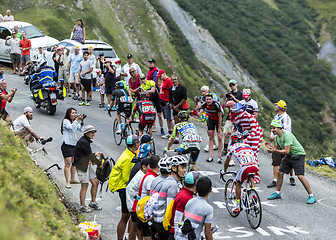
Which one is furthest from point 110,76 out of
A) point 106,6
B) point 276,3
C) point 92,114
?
point 276,3

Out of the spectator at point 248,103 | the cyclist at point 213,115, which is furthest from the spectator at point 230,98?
the spectator at point 248,103

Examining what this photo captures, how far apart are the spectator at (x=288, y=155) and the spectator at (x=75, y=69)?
37.0 feet

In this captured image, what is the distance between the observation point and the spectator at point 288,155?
36.1ft

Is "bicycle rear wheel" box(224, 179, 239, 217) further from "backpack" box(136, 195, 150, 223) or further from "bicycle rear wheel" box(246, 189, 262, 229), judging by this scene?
"backpack" box(136, 195, 150, 223)

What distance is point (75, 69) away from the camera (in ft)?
66.5

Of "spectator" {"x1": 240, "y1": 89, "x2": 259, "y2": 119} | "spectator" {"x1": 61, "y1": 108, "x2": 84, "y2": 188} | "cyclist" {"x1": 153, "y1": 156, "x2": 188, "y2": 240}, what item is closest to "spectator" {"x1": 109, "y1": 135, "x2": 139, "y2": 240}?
"cyclist" {"x1": 153, "y1": 156, "x2": 188, "y2": 240}

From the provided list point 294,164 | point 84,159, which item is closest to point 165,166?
point 84,159

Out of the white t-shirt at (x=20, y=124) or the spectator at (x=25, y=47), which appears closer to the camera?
the white t-shirt at (x=20, y=124)

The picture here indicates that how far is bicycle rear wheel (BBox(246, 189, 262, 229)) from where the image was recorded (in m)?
9.41

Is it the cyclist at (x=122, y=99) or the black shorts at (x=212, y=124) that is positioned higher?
the black shorts at (x=212, y=124)

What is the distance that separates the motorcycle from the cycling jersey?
264 inches

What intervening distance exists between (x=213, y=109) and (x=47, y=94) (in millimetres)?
7184

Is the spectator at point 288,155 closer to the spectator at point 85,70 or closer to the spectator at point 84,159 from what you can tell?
the spectator at point 84,159

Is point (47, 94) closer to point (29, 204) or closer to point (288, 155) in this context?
point (288, 155)
